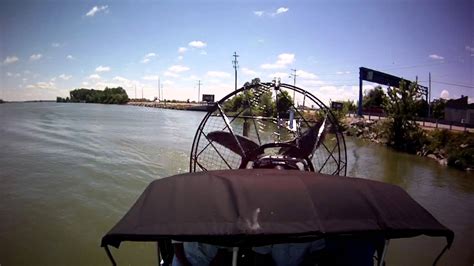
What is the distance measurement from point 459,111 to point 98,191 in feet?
141

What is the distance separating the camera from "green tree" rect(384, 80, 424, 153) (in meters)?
26.4

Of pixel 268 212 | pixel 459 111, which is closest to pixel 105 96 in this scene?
pixel 459 111

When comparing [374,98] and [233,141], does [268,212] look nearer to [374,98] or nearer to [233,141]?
[233,141]

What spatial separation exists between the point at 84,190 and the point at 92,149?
8.13 metres

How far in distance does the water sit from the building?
20298 mm

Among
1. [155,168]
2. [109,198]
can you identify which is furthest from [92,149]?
[109,198]

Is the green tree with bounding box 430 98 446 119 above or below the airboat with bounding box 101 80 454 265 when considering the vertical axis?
above

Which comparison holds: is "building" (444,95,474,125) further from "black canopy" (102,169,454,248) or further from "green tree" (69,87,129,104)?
"green tree" (69,87,129,104)

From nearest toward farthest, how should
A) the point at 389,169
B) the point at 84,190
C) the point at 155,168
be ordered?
the point at 84,190 < the point at 155,168 < the point at 389,169

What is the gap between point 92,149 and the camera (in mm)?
19688

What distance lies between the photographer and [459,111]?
3984 centimetres

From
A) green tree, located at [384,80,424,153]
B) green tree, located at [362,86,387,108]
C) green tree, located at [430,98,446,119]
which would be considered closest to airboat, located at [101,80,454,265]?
green tree, located at [384,80,424,153]

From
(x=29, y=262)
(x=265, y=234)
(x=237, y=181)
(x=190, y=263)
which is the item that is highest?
(x=237, y=181)

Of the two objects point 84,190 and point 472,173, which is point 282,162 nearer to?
point 84,190
